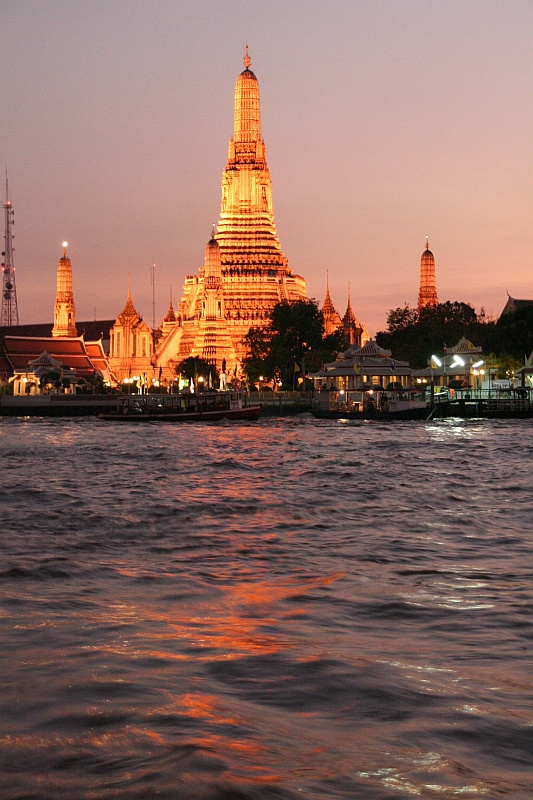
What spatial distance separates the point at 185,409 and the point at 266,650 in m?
66.7

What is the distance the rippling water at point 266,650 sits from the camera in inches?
232

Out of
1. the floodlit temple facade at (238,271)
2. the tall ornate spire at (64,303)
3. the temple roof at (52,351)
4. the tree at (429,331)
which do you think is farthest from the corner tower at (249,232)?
the tall ornate spire at (64,303)

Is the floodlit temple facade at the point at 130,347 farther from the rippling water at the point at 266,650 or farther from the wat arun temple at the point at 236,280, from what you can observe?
the rippling water at the point at 266,650

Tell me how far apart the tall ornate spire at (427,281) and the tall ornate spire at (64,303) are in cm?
4527

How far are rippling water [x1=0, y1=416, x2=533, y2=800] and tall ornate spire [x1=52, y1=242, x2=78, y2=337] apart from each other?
12827cm

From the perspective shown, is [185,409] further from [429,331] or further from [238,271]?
[238,271]

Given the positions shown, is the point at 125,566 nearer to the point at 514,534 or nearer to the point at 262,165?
the point at 514,534

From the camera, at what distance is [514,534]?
15797 millimetres

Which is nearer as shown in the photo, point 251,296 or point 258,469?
point 258,469

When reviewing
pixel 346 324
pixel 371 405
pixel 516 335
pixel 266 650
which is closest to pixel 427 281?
pixel 346 324

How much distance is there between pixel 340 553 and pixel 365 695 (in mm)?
6732

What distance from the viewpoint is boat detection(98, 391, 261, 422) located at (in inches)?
2869

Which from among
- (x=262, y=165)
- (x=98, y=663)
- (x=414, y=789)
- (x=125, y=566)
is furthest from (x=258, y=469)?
(x=262, y=165)

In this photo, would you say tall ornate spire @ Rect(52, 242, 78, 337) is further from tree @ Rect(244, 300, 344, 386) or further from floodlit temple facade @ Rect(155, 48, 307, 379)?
tree @ Rect(244, 300, 344, 386)
